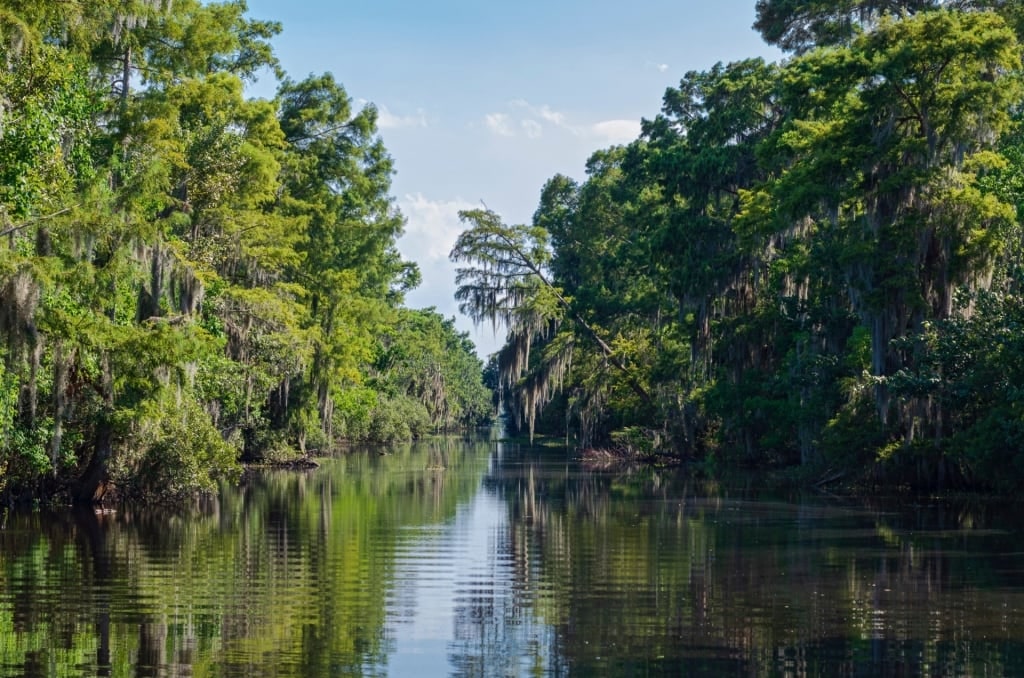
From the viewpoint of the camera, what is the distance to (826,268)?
3209cm

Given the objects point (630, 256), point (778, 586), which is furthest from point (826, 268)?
point (630, 256)

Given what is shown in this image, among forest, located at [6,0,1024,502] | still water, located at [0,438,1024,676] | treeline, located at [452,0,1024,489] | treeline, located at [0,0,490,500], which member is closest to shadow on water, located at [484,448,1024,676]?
still water, located at [0,438,1024,676]

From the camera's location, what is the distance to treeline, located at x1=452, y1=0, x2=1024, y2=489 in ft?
89.6

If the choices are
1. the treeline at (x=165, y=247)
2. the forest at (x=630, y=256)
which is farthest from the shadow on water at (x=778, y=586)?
the treeline at (x=165, y=247)

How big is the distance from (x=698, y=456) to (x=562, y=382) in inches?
438

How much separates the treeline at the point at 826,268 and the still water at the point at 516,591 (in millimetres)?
3250

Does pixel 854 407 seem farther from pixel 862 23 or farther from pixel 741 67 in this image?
pixel 741 67

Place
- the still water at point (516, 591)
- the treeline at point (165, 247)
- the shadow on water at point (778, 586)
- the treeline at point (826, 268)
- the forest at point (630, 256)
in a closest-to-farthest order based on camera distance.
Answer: the still water at point (516, 591)
the shadow on water at point (778, 586)
the treeline at point (165, 247)
the forest at point (630, 256)
the treeline at point (826, 268)

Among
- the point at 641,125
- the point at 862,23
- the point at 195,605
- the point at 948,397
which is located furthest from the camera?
the point at 641,125

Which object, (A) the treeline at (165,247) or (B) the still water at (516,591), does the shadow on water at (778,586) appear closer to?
(B) the still water at (516,591)

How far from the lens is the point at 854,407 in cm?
3009

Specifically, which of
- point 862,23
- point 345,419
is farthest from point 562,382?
point 862,23

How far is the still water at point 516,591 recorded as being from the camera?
1097cm

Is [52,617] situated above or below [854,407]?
below
